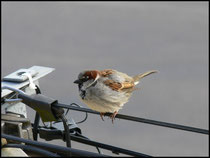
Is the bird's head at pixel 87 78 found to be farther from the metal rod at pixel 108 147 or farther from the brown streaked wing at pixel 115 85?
the metal rod at pixel 108 147

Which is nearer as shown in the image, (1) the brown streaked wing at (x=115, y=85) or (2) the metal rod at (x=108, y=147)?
(2) the metal rod at (x=108, y=147)

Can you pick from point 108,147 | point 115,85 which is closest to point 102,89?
point 115,85

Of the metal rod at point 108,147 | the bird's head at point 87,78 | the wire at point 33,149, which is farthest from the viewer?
the bird's head at point 87,78

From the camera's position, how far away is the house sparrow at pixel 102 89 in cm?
202

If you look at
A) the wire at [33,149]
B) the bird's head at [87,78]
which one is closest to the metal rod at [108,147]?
the wire at [33,149]

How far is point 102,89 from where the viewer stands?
2068 mm

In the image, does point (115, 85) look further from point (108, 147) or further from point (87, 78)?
point (108, 147)

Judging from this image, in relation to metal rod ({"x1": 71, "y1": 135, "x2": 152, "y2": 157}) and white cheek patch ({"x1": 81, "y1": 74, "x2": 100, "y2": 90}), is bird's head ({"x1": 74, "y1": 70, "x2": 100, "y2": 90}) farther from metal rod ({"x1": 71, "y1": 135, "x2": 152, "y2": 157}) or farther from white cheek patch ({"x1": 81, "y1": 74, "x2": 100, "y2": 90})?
metal rod ({"x1": 71, "y1": 135, "x2": 152, "y2": 157})

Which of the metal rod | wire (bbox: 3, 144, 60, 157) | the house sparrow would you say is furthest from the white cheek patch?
wire (bbox: 3, 144, 60, 157)

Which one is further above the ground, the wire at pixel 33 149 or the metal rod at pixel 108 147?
the wire at pixel 33 149

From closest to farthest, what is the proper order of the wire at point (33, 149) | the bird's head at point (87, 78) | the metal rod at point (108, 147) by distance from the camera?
the wire at point (33, 149)
the metal rod at point (108, 147)
the bird's head at point (87, 78)

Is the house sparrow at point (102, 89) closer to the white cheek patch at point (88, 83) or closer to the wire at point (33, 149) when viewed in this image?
the white cheek patch at point (88, 83)

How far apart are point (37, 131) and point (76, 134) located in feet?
0.43

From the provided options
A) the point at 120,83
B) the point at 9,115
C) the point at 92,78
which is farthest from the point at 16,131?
the point at 120,83
